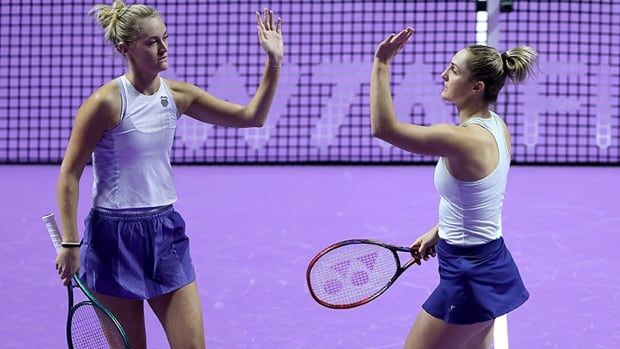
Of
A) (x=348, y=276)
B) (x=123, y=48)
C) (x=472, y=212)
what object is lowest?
(x=348, y=276)

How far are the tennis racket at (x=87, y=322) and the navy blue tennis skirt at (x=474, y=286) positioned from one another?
1.07 meters

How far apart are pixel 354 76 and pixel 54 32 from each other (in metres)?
3.09

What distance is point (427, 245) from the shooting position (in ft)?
14.4

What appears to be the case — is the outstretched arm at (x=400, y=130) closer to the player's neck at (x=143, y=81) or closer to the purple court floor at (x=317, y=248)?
the player's neck at (x=143, y=81)

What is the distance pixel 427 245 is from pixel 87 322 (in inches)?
49.3

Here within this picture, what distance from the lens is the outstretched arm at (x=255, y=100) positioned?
14.3 feet

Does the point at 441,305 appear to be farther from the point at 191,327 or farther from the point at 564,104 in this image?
the point at 564,104

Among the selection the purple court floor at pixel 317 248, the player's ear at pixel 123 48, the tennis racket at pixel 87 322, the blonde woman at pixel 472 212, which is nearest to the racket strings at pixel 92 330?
the tennis racket at pixel 87 322

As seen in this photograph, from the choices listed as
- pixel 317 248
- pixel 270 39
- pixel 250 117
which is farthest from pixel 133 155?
pixel 317 248

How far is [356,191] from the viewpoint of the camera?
9172 mm

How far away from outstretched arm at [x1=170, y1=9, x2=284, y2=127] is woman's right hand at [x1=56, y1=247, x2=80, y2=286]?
2.21 feet

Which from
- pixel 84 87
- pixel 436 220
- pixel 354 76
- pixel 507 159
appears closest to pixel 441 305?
pixel 507 159

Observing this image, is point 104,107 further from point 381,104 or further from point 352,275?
point 352,275

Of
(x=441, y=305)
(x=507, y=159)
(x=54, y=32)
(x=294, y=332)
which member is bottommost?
(x=294, y=332)
